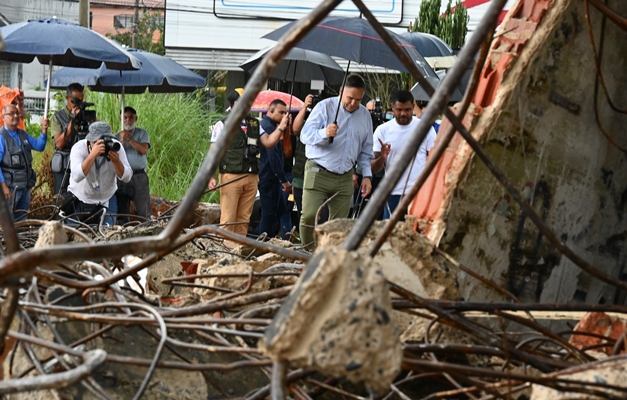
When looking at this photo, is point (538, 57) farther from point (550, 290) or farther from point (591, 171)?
point (550, 290)

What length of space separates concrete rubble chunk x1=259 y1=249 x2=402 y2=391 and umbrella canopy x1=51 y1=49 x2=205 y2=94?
33.2 ft

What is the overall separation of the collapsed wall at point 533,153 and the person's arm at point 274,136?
16.6ft

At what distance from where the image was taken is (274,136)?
871 cm

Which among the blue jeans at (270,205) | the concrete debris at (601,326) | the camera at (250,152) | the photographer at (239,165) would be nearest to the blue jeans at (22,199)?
the photographer at (239,165)

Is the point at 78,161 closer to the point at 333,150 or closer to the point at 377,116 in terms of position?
the point at 333,150

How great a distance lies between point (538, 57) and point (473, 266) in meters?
0.95

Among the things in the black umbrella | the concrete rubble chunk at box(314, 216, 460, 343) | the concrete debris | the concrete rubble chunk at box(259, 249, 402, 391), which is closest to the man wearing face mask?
the black umbrella

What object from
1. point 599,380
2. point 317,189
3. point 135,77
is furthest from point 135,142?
point 599,380

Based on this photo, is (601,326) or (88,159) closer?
(601,326)

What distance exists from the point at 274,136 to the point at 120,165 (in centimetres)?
168

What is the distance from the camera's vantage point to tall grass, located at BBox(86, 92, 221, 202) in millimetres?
13375

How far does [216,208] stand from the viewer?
34.1 feet

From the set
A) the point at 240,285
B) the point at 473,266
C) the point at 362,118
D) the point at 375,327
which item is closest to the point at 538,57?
the point at 473,266

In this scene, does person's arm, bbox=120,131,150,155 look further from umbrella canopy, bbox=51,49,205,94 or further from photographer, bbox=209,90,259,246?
umbrella canopy, bbox=51,49,205,94
